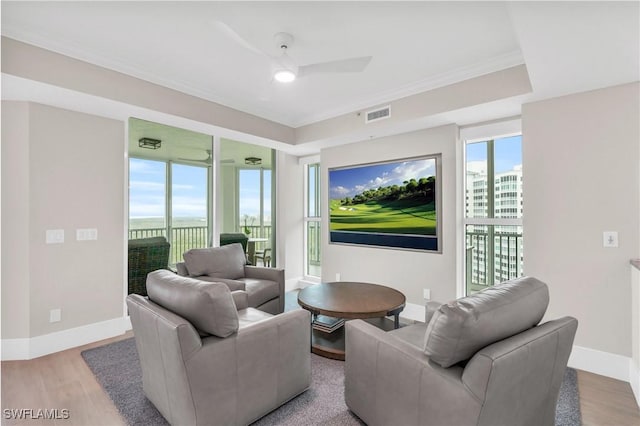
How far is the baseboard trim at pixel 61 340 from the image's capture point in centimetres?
269

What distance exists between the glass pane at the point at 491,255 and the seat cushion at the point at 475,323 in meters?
2.27

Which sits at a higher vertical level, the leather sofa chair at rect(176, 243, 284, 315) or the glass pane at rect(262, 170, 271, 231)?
the glass pane at rect(262, 170, 271, 231)

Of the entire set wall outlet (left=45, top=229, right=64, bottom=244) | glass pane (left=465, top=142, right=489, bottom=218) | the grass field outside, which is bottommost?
wall outlet (left=45, top=229, right=64, bottom=244)

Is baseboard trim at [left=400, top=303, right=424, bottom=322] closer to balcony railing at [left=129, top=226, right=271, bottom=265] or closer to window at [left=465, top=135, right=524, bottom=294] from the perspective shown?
window at [left=465, top=135, right=524, bottom=294]

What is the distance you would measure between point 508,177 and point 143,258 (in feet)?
14.2

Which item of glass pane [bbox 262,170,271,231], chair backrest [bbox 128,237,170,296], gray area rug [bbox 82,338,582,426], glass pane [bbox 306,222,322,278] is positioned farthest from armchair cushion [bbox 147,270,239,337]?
glass pane [bbox 306,222,322,278]

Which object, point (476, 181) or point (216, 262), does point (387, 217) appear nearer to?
point (476, 181)

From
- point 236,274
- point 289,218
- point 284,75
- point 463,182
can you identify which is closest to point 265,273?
point 236,274

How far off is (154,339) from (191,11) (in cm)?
212

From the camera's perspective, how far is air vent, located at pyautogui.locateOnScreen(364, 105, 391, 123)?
3.52 m

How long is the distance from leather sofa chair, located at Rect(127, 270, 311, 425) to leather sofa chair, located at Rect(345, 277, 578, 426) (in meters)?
0.59

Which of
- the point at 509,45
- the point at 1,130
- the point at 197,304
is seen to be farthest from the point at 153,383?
the point at 509,45

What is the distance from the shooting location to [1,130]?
2.68 m

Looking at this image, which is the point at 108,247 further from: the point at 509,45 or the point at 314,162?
the point at 509,45
